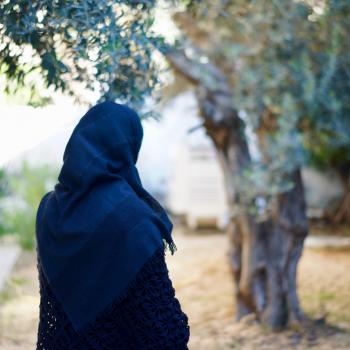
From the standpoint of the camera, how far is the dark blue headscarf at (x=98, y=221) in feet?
7.68

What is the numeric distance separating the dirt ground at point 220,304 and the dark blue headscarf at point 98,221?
3341mm

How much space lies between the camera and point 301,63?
17.7ft

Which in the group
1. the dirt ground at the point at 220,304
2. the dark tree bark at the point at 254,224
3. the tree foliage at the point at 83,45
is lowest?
the dirt ground at the point at 220,304

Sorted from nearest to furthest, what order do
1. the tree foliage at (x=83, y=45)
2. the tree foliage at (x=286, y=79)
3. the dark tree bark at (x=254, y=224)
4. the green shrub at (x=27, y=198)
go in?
the tree foliage at (x=83, y=45)
the tree foliage at (x=286, y=79)
the dark tree bark at (x=254, y=224)
the green shrub at (x=27, y=198)

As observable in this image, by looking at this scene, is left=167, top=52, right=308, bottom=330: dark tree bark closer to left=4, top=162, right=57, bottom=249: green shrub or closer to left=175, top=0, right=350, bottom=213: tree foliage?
left=175, top=0, right=350, bottom=213: tree foliage

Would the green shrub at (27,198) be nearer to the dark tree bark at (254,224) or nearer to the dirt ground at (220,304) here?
the dirt ground at (220,304)

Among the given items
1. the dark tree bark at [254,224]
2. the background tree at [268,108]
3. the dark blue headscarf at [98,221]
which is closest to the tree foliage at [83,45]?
the dark blue headscarf at [98,221]

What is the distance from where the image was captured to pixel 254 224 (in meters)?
6.12

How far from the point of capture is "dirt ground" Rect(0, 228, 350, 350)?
5711 mm

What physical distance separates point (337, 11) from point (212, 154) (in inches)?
355

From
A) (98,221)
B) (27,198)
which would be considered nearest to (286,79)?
(98,221)

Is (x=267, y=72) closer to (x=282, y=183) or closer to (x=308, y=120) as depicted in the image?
(x=308, y=120)

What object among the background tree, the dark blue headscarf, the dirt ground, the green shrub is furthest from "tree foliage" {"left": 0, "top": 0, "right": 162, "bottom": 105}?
the green shrub

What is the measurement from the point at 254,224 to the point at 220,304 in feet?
5.08
